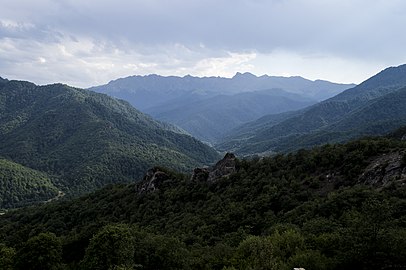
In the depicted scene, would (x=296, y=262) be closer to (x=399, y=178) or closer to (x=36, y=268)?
(x=399, y=178)

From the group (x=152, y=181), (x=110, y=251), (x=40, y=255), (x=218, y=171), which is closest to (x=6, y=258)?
(x=40, y=255)

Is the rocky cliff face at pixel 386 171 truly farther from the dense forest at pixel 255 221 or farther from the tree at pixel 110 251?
the tree at pixel 110 251

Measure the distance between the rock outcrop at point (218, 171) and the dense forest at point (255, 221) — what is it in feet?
2.43

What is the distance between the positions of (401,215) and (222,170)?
47.8 metres

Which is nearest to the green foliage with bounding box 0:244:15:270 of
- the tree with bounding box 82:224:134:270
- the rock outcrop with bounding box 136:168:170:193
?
the tree with bounding box 82:224:134:270

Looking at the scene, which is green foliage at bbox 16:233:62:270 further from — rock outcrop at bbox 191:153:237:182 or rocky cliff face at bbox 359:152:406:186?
rocky cliff face at bbox 359:152:406:186

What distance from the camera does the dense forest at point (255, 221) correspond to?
36438 mm

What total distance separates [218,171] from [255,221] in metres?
26.8

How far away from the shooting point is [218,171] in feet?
289

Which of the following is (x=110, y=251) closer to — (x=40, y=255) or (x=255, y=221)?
(x=40, y=255)

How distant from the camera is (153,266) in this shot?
4884 cm

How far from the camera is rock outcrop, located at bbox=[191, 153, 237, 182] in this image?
87188 mm

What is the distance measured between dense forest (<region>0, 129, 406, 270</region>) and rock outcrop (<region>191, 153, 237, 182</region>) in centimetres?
74

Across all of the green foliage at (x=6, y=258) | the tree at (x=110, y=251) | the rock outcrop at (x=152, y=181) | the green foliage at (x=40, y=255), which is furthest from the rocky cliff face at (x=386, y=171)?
the green foliage at (x=6, y=258)
